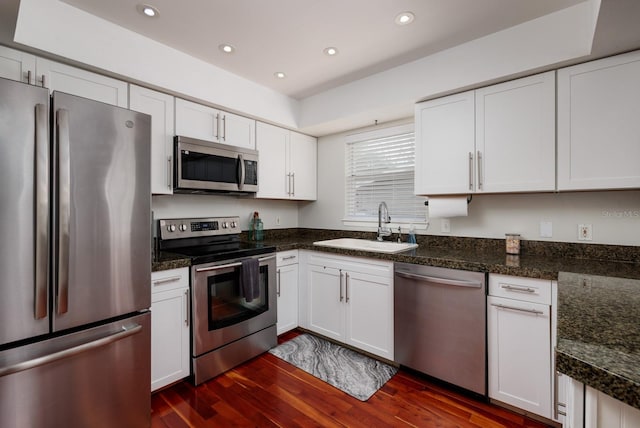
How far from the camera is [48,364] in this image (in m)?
1.35

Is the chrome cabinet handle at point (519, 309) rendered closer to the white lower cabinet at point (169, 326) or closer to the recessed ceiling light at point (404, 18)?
the recessed ceiling light at point (404, 18)

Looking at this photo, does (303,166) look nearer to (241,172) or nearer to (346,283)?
(241,172)

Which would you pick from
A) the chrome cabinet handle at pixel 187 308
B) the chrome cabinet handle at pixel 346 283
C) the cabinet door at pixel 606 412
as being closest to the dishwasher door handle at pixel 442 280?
the chrome cabinet handle at pixel 346 283

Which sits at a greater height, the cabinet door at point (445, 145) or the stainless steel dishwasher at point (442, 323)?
the cabinet door at point (445, 145)

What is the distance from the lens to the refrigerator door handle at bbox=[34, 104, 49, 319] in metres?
1.31

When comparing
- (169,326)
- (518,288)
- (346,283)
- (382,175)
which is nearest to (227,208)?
(169,326)

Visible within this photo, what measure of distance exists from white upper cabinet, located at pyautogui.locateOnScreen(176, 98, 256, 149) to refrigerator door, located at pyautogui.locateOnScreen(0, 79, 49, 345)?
1096 millimetres

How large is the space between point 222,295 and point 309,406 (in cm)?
100

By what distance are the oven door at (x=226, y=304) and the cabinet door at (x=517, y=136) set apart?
1.90 m

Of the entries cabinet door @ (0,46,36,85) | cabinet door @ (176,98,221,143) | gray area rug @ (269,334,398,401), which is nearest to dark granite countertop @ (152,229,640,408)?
gray area rug @ (269,334,398,401)

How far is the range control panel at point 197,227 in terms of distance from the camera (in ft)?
8.21

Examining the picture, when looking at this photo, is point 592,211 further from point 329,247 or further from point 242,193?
point 242,193

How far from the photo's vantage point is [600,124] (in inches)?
70.7

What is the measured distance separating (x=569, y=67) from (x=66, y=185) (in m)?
2.91
